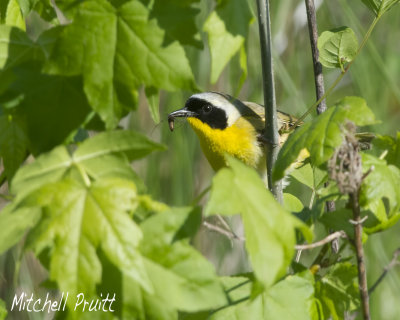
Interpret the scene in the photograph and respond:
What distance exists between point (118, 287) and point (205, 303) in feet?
0.30

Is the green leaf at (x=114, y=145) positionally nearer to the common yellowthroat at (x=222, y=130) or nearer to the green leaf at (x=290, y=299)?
the green leaf at (x=290, y=299)

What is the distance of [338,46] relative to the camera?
92cm

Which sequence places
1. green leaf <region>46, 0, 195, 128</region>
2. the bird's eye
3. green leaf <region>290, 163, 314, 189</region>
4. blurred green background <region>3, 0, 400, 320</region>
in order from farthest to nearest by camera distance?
blurred green background <region>3, 0, 400, 320</region>, the bird's eye, green leaf <region>290, 163, 314, 189</region>, green leaf <region>46, 0, 195, 128</region>

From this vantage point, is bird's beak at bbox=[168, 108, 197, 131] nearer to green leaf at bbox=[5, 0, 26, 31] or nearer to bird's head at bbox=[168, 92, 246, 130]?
bird's head at bbox=[168, 92, 246, 130]

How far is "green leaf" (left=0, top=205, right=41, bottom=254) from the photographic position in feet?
1.92

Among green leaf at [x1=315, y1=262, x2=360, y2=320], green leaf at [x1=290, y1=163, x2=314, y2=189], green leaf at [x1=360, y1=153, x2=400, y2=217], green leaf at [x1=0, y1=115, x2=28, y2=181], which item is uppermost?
green leaf at [x1=360, y1=153, x2=400, y2=217]

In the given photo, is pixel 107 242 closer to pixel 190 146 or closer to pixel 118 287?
pixel 118 287

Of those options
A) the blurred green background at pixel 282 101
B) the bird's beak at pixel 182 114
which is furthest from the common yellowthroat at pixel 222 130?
the blurred green background at pixel 282 101

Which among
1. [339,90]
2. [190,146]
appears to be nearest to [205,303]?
[190,146]

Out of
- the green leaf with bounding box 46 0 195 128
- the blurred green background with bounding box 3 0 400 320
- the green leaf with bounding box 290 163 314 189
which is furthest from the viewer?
the blurred green background with bounding box 3 0 400 320

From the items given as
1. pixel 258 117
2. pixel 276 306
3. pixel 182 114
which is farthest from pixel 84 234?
pixel 258 117

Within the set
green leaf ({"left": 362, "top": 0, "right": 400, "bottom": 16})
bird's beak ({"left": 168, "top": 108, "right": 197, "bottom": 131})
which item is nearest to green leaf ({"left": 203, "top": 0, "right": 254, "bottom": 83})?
green leaf ({"left": 362, "top": 0, "right": 400, "bottom": 16})

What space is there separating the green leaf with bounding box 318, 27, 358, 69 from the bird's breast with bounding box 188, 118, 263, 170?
803 mm

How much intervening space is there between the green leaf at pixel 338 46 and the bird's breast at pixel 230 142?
80 cm
